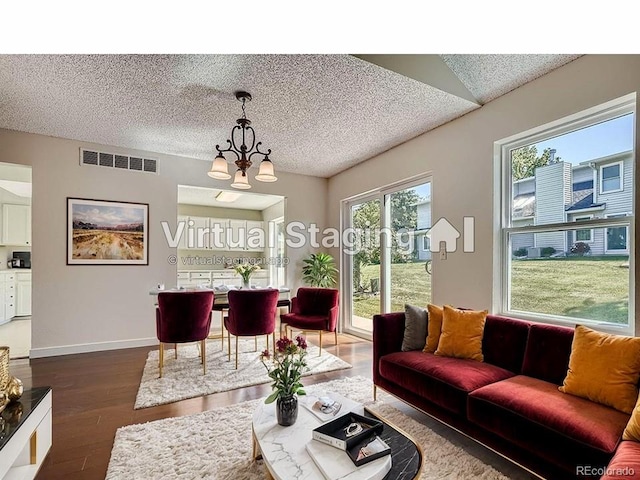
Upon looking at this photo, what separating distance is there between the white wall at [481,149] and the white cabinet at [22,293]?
7284 millimetres

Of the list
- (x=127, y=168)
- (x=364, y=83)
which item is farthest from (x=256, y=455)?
(x=127, y=168)

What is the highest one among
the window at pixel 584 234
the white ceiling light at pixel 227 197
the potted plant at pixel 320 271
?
the white ceiling light at pixel 227 197

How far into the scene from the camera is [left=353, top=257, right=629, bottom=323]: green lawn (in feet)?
7.82

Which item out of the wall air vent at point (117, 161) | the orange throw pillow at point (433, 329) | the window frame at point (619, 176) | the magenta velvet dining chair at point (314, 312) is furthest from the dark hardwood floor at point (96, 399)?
the window frame at point (619, 176)

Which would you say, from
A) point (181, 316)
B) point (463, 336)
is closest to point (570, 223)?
point (463, 336)

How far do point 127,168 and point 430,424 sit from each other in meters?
4.77

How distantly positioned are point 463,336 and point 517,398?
2.51ft

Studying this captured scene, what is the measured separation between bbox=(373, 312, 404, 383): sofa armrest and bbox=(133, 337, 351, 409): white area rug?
96 cm

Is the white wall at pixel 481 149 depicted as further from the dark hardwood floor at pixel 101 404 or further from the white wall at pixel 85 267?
the white wall at pixel 85 267

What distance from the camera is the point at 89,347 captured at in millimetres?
4246

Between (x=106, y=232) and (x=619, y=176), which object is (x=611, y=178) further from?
(x=106, y=232)

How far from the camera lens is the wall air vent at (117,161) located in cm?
431

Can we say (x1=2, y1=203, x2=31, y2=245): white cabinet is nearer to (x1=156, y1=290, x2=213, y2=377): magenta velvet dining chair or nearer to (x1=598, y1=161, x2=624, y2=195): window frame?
(x1=156, y1=290, x2=213, y2=377): magenta velvet dining chair

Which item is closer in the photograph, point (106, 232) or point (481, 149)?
point (481, 149)
